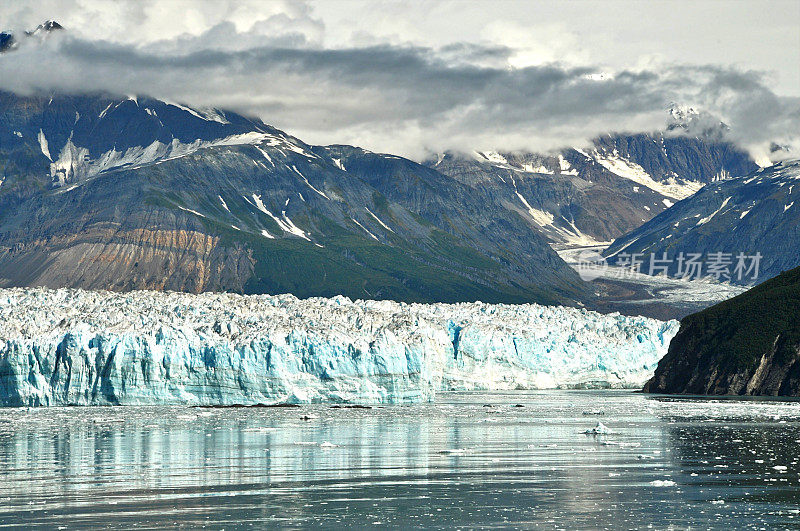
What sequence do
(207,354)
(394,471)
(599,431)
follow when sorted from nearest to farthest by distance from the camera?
(394,471), (599,431), (207,354)

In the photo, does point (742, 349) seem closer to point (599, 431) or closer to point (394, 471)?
point (599, 431)

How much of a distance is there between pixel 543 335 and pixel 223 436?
102363 millimetres

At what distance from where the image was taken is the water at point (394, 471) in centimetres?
4053

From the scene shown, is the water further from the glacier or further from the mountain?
the mountain

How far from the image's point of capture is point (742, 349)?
145 m

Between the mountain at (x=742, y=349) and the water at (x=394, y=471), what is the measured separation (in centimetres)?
5152

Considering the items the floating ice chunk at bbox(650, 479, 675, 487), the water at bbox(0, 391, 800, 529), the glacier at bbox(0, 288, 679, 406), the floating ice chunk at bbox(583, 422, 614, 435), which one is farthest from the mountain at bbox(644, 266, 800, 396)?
the floating ice chunk at bbox(650, 479, 675, 487)

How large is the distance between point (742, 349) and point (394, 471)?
332 ft

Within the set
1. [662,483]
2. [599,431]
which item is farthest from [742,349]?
[662,483]

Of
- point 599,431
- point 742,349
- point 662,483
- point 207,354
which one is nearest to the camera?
point 662,483

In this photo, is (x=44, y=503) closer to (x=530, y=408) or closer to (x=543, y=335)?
(x=530, y=408)

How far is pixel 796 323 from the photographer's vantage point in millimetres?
142875

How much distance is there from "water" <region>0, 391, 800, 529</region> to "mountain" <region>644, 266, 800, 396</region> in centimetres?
5152

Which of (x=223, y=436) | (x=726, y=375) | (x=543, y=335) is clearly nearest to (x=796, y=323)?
(x=726, y=375)
